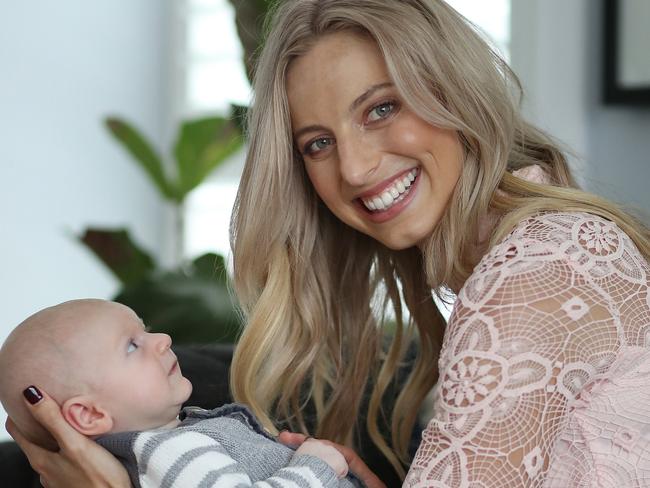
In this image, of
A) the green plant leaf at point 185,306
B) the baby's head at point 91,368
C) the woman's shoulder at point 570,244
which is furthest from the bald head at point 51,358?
the green plant leaf at point 185,306

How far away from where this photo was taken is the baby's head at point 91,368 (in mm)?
1501

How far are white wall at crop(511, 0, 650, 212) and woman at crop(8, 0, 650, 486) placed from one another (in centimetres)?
125

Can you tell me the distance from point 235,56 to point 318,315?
9.76ft

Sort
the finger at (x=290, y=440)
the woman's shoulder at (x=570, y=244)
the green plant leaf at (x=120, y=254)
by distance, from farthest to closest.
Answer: the green plant leaf at (x=120, y=254) < the finger at (x=290, y=440) < the woman's shoulder at (x=570, y=244)

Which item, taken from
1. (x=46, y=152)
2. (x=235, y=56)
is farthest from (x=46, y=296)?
(x=235, y=56)

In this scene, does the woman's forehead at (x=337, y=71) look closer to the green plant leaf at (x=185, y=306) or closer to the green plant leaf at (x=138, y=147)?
the green plant leaf at (x=185, y=306)

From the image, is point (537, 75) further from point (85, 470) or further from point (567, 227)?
point (85, 470)

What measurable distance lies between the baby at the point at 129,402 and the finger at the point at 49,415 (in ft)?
0.04

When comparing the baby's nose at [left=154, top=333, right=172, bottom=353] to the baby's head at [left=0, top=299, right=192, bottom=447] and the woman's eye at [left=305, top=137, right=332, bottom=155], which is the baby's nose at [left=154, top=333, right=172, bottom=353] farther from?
the woman's eye at [left=305, top=137, right=332, bottom=155]

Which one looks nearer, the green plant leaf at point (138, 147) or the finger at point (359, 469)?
the finger at point (359, 469)

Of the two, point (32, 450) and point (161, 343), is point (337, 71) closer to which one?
point (161, 343)

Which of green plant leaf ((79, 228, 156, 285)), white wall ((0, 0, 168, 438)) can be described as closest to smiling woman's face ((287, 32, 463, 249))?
green plant leaf ((79, 228, 156, 285))

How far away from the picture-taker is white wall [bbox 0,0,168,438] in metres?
4.45

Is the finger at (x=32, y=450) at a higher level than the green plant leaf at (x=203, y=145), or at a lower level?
lower
